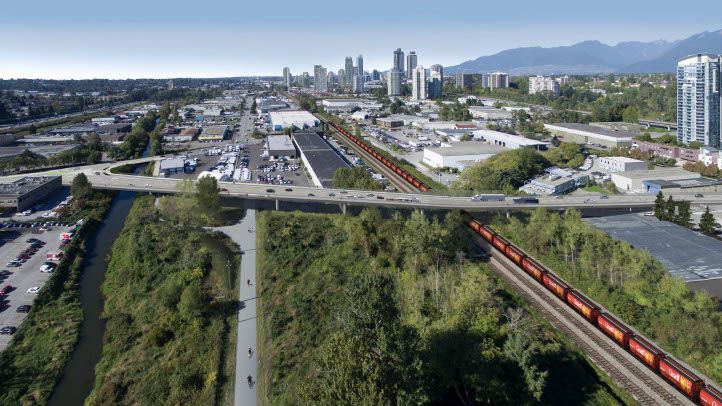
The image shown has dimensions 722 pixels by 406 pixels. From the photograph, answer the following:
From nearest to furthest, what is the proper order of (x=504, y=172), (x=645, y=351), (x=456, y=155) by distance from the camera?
(x=645, y=351) → (x=504, y=172) → (x=456, y=155)

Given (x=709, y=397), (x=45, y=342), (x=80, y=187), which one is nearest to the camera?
(x=709, y=397)

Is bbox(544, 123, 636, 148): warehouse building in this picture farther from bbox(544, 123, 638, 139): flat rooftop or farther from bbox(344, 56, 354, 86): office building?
bbox(344, 56, 354, 86): office building

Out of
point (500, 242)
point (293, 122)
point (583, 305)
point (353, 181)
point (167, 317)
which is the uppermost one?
point (293, 122)

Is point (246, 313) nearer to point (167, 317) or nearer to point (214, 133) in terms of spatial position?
point (167, 317)

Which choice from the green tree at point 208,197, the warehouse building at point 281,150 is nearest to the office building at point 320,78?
the warehouse building at point 281,150

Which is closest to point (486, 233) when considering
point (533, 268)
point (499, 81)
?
point (533, 268)

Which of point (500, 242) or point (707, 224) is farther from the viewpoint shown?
point (707, 224)

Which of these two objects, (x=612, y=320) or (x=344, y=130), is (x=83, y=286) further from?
(x=344, y=130)
